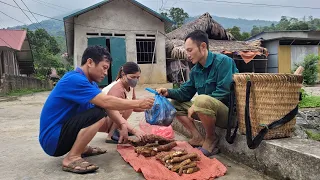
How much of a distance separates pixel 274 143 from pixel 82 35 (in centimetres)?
1284

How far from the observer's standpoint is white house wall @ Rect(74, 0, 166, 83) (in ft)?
45.2

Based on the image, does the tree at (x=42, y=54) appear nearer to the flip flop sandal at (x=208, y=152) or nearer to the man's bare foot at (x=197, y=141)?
the man's bare foot at (x=197, y=141)

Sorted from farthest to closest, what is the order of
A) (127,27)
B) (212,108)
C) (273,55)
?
(273,55)
(127,27)
(212,108)

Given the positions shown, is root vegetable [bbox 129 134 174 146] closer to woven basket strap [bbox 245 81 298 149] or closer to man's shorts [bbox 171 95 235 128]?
man's shorts [bbox 171 95 235 128]

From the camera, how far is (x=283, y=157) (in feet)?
7.17

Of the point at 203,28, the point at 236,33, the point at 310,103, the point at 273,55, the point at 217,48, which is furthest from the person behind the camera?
the point at 236,33

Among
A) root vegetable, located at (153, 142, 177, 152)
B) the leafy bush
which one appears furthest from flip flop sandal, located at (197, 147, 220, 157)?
the leafy bush

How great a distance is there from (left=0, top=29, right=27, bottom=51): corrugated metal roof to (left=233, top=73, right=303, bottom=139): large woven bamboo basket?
15847 millimetres

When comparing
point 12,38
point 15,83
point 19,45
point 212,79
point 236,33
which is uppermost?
point 236,33

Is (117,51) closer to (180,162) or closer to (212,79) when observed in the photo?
(212,79)

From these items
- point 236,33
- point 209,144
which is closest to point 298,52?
point 236,33

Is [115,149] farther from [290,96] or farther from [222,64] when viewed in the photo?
[290,96]

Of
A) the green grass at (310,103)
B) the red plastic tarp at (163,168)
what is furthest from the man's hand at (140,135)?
the green grass at (310,103)

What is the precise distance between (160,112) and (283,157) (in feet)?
4.75
